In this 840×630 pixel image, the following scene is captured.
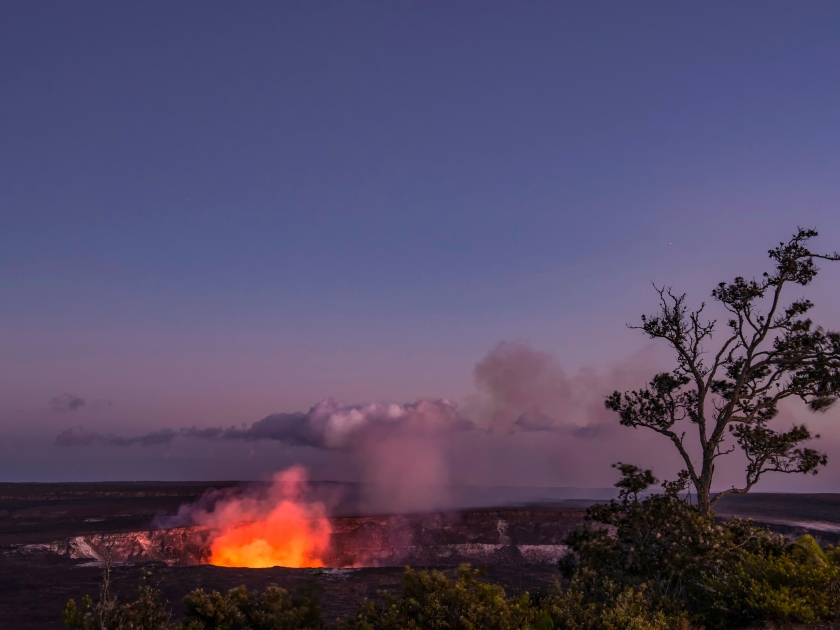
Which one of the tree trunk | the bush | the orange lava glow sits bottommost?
the orange lava glow

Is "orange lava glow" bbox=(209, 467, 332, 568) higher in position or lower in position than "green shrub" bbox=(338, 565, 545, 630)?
lower

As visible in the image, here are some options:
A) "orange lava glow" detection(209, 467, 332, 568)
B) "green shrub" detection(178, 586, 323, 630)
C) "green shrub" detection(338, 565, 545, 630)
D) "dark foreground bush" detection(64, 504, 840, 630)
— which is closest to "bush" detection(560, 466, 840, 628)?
"dark foreground bush" detection(64, 504, 840, 630)

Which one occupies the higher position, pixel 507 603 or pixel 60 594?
pixel 507 603

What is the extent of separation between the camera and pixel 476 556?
48.8m

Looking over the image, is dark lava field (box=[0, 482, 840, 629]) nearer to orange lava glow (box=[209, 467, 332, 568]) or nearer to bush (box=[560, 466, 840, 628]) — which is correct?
orange lava glow (box=[209, 467, 332, 568])

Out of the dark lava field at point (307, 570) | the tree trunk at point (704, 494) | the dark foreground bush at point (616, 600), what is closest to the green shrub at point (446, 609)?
the dark foreground bush at point (616, 600)

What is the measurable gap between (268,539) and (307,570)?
44.7ft

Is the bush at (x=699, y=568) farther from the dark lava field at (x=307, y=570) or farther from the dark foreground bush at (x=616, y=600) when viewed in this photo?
the dark lava field at (x=307, y=570)

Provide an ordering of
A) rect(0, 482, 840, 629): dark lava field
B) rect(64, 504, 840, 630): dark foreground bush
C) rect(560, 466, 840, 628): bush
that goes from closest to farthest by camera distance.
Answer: rect(64, 504, 840, 630): dark foreground bush < rect(560, 466, 840, 628): bush < rect(0, 482, 840, 629): dark lava field

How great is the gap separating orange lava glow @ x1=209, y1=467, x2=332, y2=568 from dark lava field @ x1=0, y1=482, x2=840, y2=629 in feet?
4.36

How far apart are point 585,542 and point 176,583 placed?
25905 mm

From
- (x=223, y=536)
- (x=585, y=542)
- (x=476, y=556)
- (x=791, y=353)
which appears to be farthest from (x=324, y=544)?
(x=791, y=353)

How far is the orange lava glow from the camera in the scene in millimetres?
47812

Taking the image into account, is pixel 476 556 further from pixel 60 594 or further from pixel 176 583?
pixel 60 594
